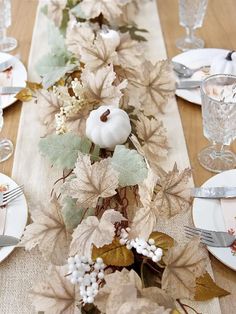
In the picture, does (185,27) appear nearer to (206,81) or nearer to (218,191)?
(206,81)

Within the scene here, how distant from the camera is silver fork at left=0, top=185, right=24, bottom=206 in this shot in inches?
29.8

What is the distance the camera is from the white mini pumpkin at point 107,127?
0.74 metres

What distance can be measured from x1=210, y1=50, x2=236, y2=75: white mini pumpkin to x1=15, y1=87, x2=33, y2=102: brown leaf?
15.0 inches

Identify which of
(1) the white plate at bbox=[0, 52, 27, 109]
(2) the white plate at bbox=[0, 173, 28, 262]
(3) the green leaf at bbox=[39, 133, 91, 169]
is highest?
(3) the green leaf at bbox=[39, 133, 91, 169]

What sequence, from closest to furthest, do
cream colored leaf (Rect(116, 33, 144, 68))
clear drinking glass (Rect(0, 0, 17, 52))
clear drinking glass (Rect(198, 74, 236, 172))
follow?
1. clear drinking glass (Rect(198, 74, 236, 172))
2. cream colored leaf (Rect(116, 33, 144, 68))
3. clear drinking glass (Rect(0, 0, 17, 52))

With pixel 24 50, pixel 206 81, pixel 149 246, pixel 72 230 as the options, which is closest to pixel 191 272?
pixel 149 246

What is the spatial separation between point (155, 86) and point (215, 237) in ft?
0.98

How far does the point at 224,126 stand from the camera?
82 centimetres

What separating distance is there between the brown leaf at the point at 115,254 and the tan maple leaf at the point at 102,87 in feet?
0.91

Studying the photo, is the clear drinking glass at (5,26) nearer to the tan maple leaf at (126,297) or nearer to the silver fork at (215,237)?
the silver fork at (215,237)

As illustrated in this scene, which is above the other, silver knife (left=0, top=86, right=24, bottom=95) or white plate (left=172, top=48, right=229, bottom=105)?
silver knife (left=0, top=86, right=24, bottom=95)

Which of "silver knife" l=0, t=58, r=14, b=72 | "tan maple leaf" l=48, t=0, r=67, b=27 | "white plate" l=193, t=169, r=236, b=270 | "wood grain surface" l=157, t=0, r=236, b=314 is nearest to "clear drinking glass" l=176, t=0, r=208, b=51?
"wood grain surface" l=157, t=0, r=236, b=314

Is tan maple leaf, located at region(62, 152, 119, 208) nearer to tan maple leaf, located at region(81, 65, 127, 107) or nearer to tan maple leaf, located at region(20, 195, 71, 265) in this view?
tan maple leaf, located at region(20, 195, 71, 265)

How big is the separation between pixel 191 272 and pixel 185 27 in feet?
2.66
